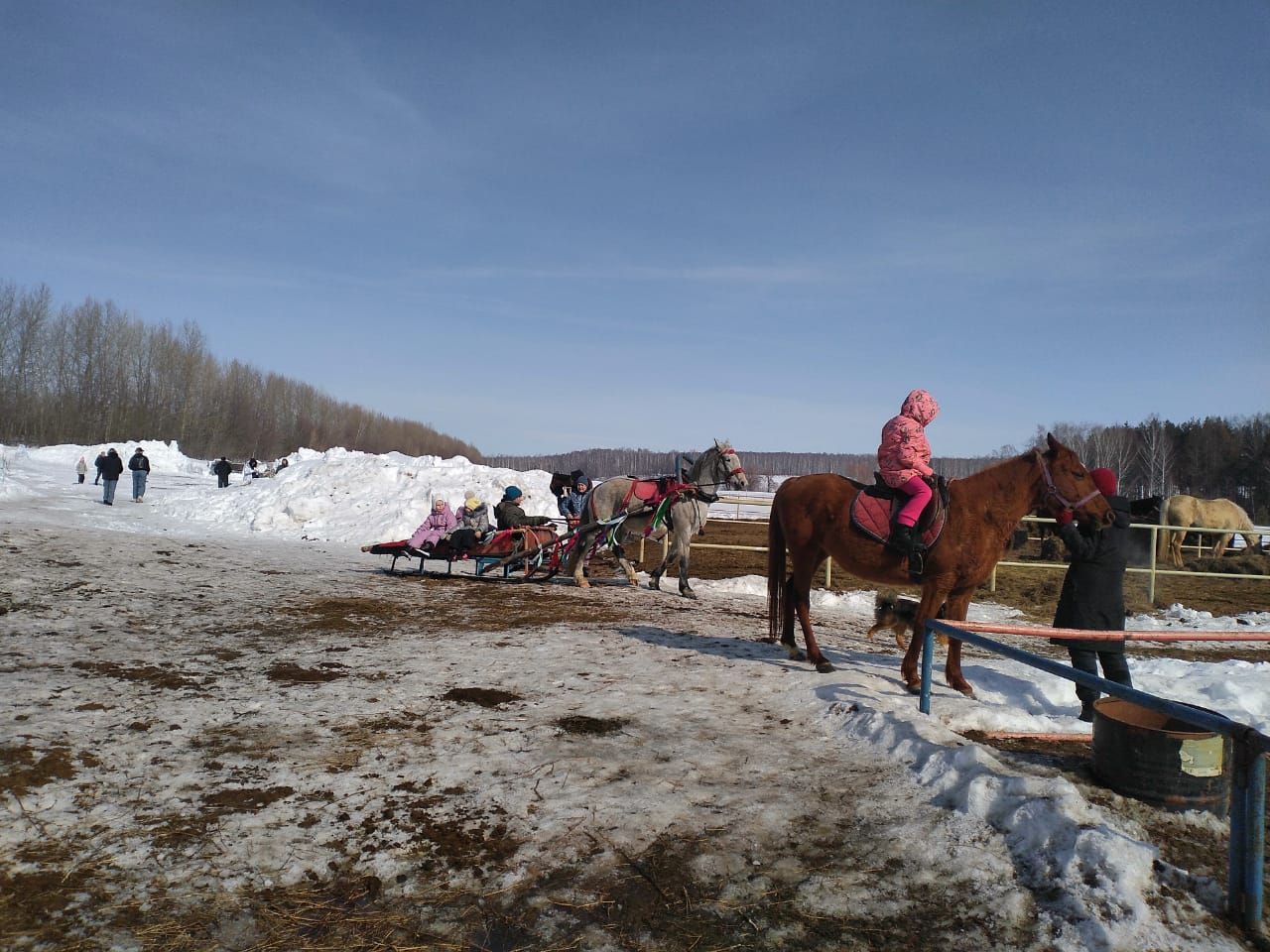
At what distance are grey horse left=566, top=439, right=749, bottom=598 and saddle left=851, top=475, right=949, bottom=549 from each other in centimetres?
533

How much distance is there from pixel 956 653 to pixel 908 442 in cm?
179

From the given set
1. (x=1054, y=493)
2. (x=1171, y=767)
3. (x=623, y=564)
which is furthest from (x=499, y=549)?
(x=1171, y=767)

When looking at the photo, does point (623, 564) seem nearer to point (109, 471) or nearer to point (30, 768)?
point (30, 768)

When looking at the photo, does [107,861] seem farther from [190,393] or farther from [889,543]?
[190,393]

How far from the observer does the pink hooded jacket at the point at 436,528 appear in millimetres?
12312

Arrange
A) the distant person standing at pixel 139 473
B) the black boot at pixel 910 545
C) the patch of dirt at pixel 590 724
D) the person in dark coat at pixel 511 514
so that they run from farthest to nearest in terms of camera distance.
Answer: the distant person standing at pixel 139 473 < the person in dark coat at pixel 511 514 < the black boot at pixel 910 545 < the patch of dirt at pixel 590 724

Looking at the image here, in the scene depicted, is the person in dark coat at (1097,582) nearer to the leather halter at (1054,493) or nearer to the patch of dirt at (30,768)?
the leather halter at (1054,493)

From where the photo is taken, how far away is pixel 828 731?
496cm

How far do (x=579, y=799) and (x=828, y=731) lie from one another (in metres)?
1.96

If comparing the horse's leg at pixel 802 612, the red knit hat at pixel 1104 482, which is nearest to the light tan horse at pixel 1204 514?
the red knit hat at pixel 1104 482

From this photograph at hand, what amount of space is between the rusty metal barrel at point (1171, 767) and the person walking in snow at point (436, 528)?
10.2 meters

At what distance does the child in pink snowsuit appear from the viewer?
619 cm

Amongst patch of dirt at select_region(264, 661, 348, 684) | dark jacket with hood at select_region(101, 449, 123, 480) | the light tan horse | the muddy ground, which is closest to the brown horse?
the muddy ground

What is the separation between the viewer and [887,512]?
21.0ft
